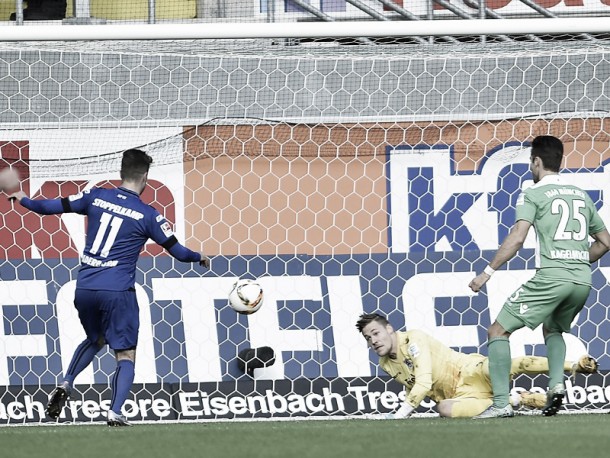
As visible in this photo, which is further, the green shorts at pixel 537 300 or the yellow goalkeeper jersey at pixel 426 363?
the yellow goalkeeper jersey at pixel 426 363

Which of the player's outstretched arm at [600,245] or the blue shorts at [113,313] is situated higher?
the player's outstretched arm at [600,245]

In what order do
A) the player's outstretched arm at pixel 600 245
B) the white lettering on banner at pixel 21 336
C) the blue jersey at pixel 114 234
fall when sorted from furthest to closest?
1. the white lettering on banner at pixel 21 336
2. the player's outstretched arm at pixel 600 245
3. the blue jersey at pixel 114 234

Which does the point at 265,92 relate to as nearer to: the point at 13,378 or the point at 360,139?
the point at 360,139

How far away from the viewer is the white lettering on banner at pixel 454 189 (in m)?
8.46

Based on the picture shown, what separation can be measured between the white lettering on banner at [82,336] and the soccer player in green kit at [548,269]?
258cm

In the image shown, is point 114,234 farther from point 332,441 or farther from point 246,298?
point 332,441

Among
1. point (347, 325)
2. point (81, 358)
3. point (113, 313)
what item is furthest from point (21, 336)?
point (347, 325)

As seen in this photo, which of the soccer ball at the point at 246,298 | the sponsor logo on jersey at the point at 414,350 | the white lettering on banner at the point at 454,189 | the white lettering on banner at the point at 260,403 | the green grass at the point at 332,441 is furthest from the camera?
the white lettering on banner at the point at 454,189

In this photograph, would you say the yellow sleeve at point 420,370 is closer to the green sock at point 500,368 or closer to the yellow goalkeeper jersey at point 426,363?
the yellow goalkeeper jersey at point 426,363

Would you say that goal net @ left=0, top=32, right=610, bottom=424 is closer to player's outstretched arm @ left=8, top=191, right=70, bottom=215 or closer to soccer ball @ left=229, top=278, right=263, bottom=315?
soccer ball @ left=229, top=278, right=263, bottom=315

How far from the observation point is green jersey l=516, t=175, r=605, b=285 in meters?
6.66

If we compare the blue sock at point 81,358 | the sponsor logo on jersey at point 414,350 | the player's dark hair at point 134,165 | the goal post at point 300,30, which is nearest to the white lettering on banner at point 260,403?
the sponsor logo on jersey at point 414,350

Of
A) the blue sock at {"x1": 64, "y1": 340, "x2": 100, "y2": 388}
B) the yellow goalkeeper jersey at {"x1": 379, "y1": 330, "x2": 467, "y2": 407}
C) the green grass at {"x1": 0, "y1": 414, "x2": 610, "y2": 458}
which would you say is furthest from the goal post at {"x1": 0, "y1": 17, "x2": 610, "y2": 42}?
the green grass at {"x1": 0, "y1": 414, "x2": 610, "y2": 458}

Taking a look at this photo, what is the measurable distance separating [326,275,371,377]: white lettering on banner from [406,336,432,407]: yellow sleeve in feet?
3.70
